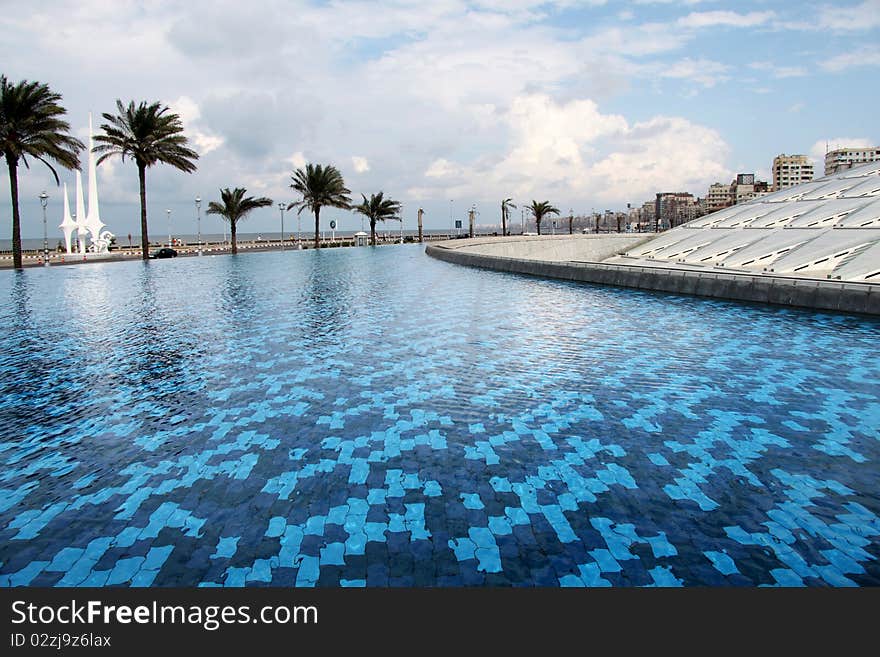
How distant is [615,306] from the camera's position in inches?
544

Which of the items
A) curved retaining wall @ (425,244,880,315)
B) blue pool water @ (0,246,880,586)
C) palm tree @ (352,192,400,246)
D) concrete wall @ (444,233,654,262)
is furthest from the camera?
palm tree @ (352,192,400,246)

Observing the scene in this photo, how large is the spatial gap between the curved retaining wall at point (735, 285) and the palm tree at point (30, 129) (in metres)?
22.3

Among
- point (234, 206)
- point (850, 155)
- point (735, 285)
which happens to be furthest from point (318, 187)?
point (850, 155)

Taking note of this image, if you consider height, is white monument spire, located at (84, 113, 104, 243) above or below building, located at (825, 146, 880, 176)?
below

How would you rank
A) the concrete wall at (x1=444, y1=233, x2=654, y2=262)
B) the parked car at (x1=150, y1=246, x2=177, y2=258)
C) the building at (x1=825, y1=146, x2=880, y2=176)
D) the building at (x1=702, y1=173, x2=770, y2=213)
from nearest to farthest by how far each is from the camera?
the parked car at (x1=150, y1=246, x2=177, y2=258), the concrete wall at (x1=444, y1=233, x2=654, y2=262), the building at (x1=702, y1=173, x2=770, y2=213), the building at (x1=825, y1=146, x2=880, y2=176)

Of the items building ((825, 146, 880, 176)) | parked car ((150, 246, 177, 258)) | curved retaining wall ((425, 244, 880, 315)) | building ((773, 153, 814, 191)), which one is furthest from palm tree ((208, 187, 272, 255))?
building ((773, 153, 814, 191))

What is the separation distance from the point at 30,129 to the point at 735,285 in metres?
29.3

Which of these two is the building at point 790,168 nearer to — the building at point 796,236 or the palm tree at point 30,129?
the building at point 796,236

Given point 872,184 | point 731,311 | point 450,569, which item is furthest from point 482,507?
point 872,184

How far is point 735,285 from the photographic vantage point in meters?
13.8

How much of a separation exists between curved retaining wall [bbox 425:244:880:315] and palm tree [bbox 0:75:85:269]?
2232 centimetres

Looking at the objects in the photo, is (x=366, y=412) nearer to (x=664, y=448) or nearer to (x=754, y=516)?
(x=664, y=448)

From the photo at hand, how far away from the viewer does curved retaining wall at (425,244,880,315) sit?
11.5 metres

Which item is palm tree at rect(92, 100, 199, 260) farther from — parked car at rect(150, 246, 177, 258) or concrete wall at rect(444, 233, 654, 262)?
concrete wall at rect(444, 233, 654, 262)
